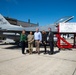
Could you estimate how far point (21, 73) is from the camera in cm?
402

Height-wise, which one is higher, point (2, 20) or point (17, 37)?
point (2, 20)

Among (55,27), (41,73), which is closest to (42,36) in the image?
(41,73)

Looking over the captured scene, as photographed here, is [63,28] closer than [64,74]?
No

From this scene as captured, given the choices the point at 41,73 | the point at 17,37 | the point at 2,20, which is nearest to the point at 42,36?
the point at 41,73

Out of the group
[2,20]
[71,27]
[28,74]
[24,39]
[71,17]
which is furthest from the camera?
[2,20]

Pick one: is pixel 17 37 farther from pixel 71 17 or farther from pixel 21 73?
pixel 21 73

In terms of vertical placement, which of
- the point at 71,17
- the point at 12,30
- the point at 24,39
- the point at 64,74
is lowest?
the point at 64,74

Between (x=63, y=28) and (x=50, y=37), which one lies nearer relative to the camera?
(x=50, y=37)

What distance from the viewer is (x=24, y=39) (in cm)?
805


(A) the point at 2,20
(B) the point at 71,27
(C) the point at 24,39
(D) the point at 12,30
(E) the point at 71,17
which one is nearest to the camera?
(C) the point at 24,39

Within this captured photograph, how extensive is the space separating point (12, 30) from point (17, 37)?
6.13 ft

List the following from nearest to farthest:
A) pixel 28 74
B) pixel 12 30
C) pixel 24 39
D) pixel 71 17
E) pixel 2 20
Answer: pixel 28 74 → pixel 24 39 → pixel 12 30 → pixel 71 17 → pixel 2 20

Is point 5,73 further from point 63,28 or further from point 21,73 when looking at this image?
point 63,28

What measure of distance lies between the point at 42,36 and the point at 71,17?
714 centimetres
